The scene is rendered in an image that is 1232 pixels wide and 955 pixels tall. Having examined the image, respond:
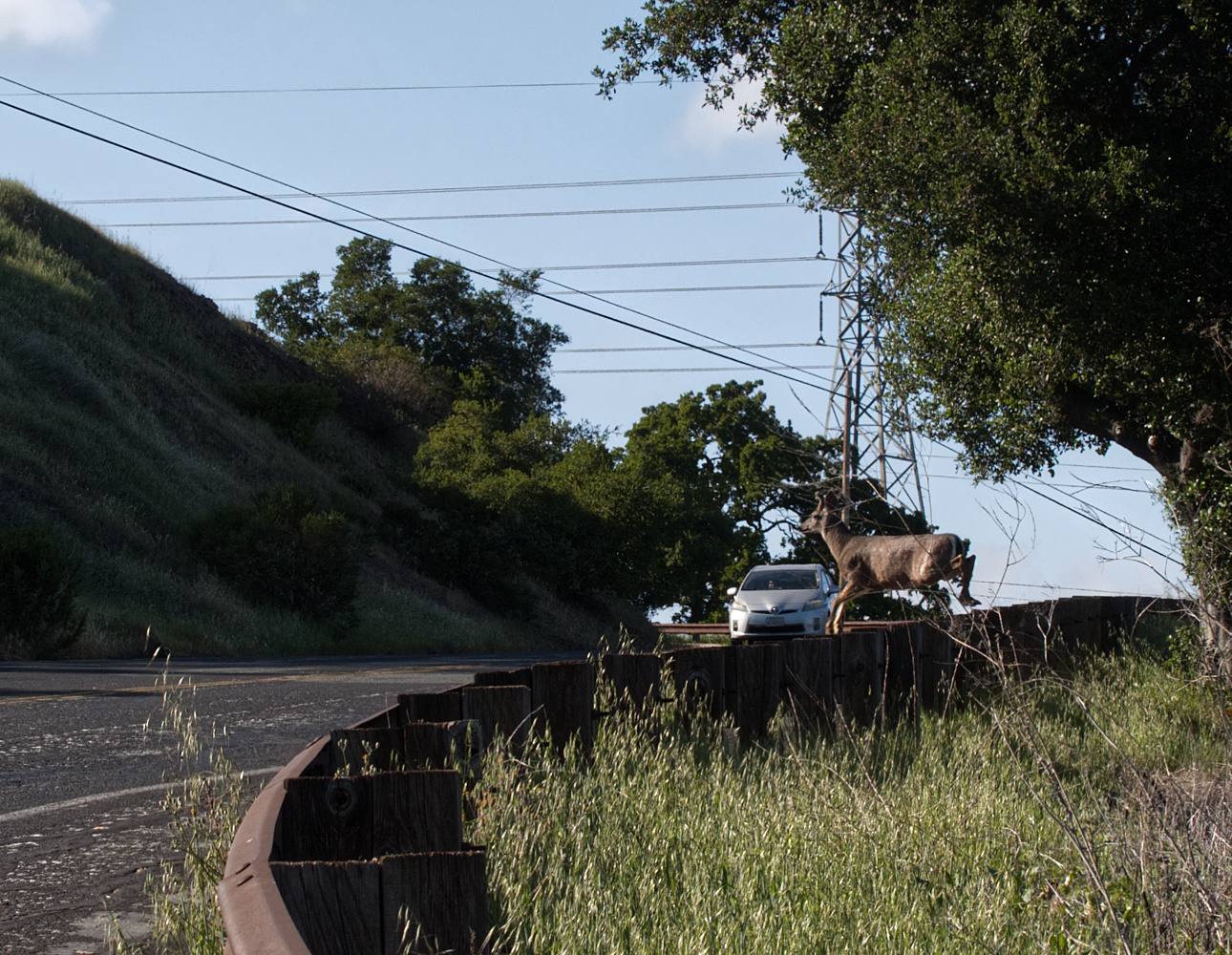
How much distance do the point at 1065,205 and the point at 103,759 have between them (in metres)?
7.97

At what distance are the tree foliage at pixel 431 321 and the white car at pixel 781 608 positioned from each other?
37325 millimetres

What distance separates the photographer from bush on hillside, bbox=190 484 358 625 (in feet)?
84.0

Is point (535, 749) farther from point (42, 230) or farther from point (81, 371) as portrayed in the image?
point (42, 230)

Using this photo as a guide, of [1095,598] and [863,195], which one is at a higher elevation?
[863,195]

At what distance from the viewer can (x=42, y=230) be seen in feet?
137

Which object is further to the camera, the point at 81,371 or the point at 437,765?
the point at 81,371

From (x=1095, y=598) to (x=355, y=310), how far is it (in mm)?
49941

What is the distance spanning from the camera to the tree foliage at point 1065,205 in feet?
31.9

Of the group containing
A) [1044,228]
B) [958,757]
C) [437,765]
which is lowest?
[958,757]

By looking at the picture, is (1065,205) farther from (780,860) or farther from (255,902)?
(255,902)

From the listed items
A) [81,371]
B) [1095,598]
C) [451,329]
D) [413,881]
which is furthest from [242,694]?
[451,329]

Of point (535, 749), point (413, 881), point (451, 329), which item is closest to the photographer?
point (413, 881)

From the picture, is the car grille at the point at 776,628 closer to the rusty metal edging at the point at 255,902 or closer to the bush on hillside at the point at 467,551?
the bush on hillside at the point at 467,551

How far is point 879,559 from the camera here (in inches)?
493
